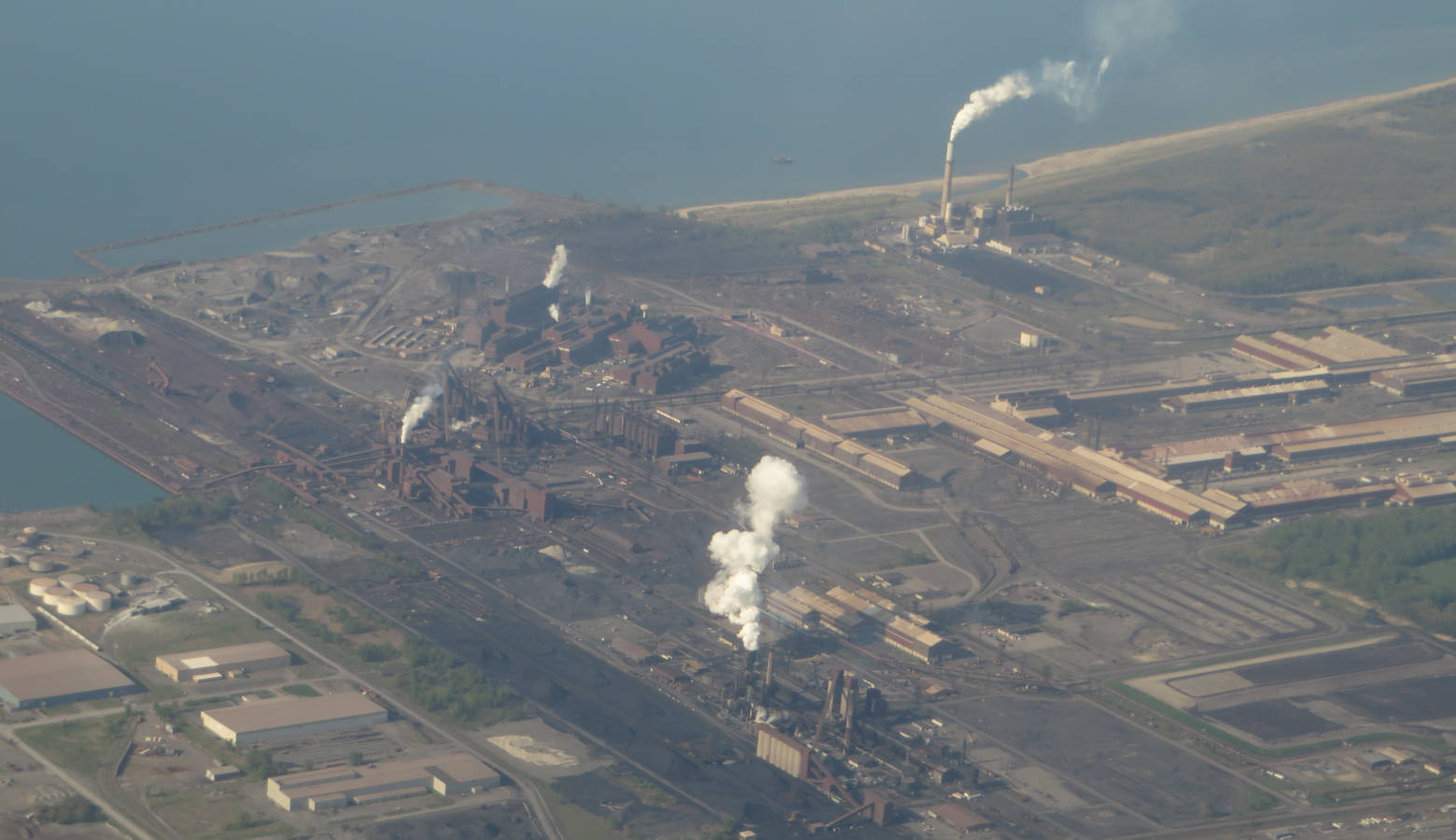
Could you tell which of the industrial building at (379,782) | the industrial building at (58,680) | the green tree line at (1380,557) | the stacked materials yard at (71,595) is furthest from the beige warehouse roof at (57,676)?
the green tree line at (1380,557)

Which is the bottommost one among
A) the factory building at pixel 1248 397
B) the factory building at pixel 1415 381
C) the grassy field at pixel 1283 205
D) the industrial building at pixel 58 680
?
the industrial building at pixel 58 680

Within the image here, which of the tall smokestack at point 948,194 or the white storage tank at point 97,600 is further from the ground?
the tall smokestack at point 948,194

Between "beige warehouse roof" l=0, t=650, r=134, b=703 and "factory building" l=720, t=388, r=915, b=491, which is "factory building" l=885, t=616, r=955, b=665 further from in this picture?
"beige warehouse roof" l=0, t=650, r=134, b=703

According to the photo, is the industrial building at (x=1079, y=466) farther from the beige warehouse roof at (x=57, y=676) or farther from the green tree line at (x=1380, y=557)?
the beige warehouse roof at (x=57, y=676)

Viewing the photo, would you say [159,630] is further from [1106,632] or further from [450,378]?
[1106,632]

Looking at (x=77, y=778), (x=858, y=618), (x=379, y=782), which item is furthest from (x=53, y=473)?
(x=858, y=618)
